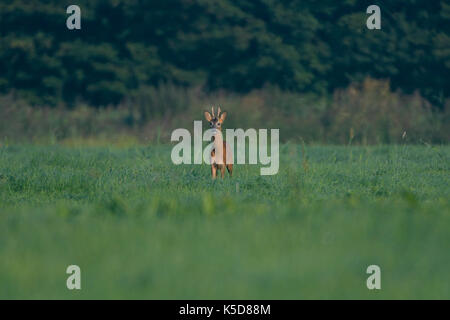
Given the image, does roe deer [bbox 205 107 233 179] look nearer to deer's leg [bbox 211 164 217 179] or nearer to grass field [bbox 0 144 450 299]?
deer's leg [bbox 211 164 217 179]

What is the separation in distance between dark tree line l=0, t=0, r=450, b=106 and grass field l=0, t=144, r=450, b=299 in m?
22.2

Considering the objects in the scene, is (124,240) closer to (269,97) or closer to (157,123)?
(157,123)

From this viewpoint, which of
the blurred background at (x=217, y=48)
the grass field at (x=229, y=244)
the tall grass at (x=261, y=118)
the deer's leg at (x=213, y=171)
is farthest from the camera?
the blurred background at (x=217, y=48)

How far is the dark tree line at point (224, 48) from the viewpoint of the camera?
31891mm

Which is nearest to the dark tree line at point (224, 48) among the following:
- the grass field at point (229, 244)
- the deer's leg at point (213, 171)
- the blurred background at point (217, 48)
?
the blurred background at point (217, 48)

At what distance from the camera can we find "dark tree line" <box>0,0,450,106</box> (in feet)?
105

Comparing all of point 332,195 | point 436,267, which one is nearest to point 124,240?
point 436,267

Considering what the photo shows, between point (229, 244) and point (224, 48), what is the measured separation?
27287 mm

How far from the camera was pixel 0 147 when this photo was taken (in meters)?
16.2

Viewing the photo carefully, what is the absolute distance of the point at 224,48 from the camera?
32688mm

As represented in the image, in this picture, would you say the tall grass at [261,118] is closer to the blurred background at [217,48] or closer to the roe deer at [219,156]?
the blurred background at [217,48]

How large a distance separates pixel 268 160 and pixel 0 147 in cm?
608

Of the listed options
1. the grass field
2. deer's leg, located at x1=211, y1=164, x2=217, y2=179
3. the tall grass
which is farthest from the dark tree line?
the grass field

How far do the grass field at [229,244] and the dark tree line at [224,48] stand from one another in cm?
2224
